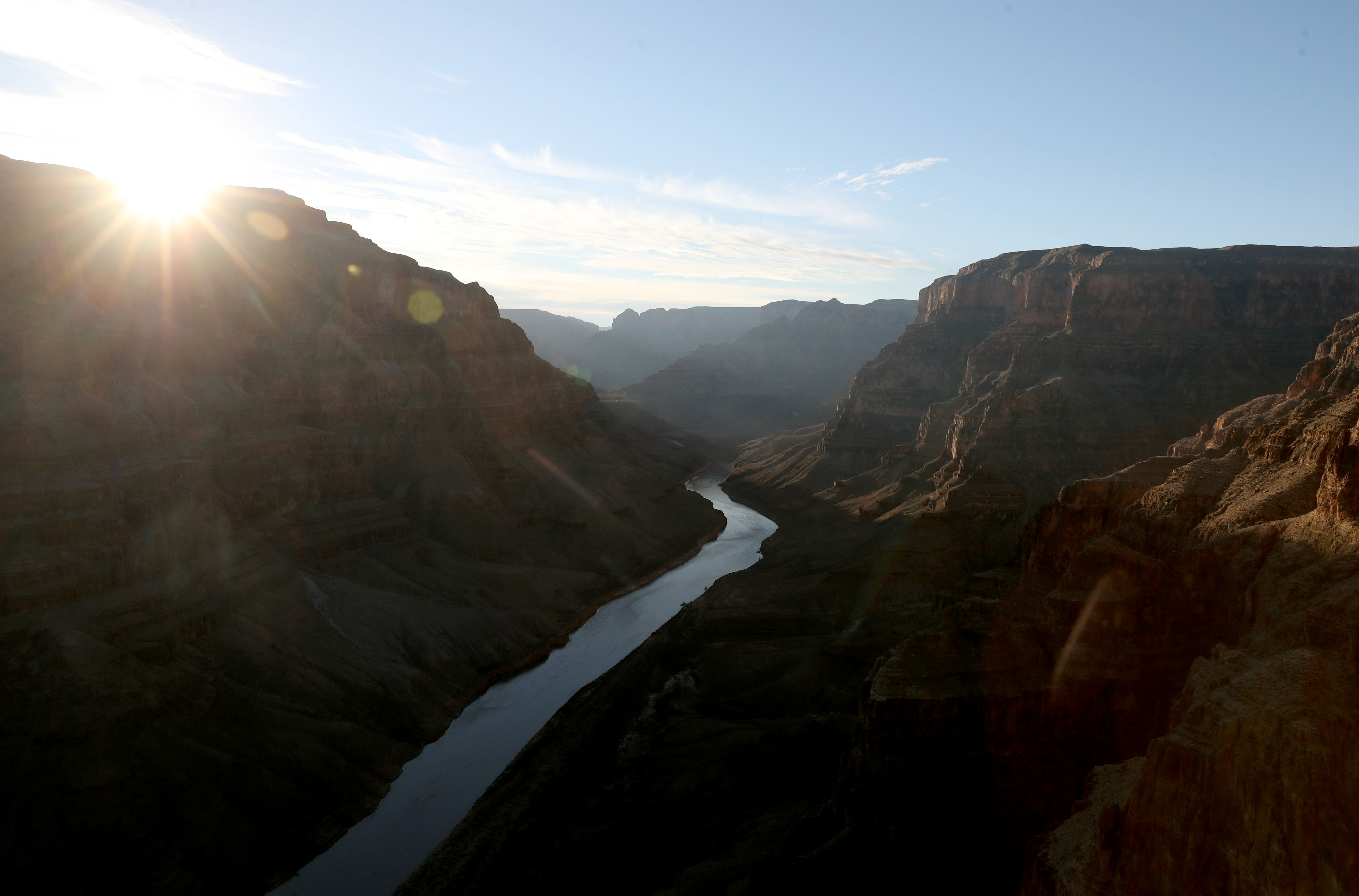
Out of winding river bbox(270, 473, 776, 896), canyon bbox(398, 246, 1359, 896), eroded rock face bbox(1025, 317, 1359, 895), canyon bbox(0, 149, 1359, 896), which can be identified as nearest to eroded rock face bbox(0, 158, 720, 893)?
canyon bbox(0, 149, 1359, 896)

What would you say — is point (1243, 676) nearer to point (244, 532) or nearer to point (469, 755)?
Answer: point (469, 755)

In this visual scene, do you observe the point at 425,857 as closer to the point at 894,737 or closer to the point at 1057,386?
the point at 894,737

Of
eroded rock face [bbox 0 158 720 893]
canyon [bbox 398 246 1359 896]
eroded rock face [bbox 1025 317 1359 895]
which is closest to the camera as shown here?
eroded rock face [bbox 1025 317 1359 895]

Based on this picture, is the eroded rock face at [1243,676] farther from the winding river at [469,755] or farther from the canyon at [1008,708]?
the winding river at [469,755]

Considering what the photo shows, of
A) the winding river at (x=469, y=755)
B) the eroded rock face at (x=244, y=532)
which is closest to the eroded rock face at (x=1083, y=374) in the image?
the winding river at (x=469, y=755)

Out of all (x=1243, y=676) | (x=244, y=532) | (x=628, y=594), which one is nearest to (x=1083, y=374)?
(x=628, y=594)

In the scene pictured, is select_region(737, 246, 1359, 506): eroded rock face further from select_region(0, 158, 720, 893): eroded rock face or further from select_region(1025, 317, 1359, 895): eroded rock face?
select_region(1025, 317, 1359, 895): eroded rock face
